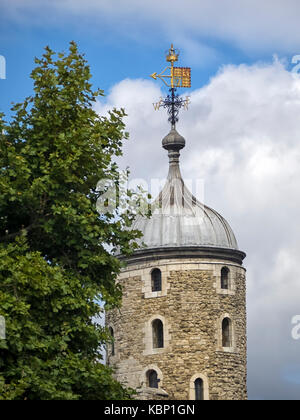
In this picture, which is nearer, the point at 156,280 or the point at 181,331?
the point at 181,331

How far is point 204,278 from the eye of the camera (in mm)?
56188

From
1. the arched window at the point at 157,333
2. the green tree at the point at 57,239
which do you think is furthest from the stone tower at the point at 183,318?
the green tree at the point at 57,239

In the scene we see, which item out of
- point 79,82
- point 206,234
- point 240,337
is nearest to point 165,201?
point 206,234

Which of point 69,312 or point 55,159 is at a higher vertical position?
point 55,159

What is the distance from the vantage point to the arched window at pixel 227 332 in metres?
56.7

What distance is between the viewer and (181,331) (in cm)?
5572

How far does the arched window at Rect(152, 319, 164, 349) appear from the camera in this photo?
2207 inches

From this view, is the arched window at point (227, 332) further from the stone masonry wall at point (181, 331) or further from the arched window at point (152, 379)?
the arched window at point (152, 379)

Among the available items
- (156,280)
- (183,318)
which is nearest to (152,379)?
(183,318)

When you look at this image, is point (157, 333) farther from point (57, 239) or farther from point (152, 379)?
point (57, 239)

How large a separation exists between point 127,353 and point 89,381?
24966 mm

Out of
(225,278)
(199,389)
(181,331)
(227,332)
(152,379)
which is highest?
(225,278)

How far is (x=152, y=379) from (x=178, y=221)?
23.7 ft

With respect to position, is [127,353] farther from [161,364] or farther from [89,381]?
[89,381]
